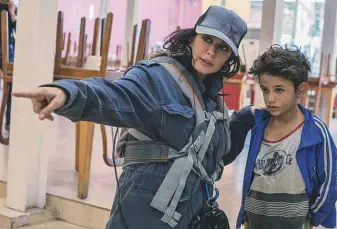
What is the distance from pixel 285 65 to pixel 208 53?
0.30m

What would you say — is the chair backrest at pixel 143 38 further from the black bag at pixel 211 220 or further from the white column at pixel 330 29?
the white column at pixel 330 29

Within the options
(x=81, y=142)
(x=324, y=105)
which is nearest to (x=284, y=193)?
(x=81, y=142)

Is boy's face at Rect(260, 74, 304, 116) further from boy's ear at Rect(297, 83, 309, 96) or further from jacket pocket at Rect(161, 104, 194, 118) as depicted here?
jacket pocket at Rect(161, 104, 194, 118)

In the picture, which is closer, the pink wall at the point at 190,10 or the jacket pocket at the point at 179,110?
the jacket pocket at the point at 179,110

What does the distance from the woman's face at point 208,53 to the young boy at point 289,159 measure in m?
0.24

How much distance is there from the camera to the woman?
1167 mm

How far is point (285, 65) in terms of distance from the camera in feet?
4.89

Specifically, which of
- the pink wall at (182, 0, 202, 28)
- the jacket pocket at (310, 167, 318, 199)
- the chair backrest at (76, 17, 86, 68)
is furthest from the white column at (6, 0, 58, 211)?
the pink wall at (182, 0, 202, 28)

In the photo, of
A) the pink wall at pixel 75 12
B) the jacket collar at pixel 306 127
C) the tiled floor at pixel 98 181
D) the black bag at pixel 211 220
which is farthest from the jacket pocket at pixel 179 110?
the pink wall at pixel 75 12

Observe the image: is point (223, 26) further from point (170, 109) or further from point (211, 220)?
point (211, 220)

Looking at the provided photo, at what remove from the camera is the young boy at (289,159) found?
147 cm

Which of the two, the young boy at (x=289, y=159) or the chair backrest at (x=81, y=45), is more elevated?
the chair backrest at (x=81, y=45)

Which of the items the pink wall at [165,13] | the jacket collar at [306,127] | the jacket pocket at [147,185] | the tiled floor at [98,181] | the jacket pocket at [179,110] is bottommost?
the tiled floor at [98,181]

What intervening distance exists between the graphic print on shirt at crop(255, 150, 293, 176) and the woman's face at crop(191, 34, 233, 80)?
0.35 m
